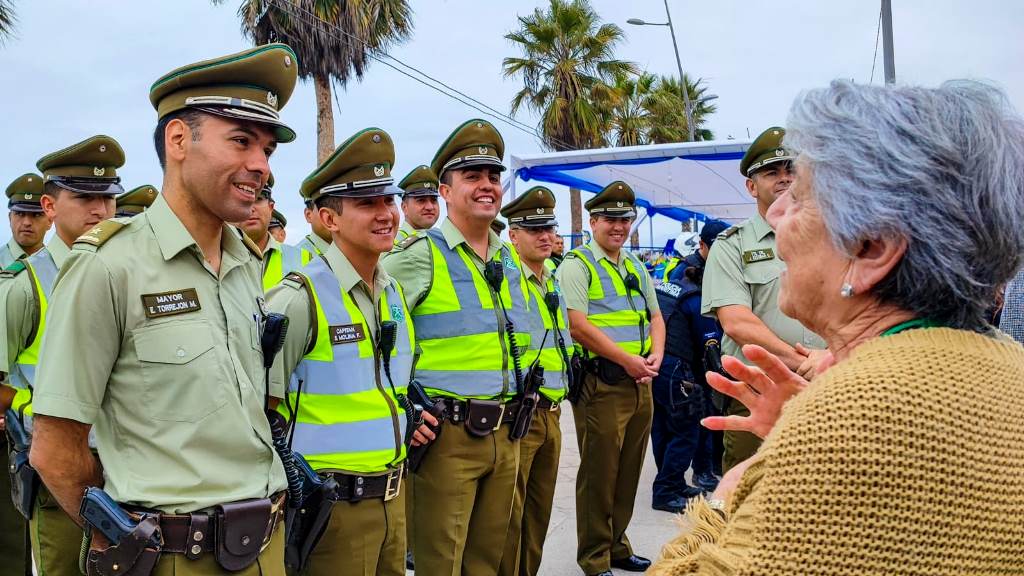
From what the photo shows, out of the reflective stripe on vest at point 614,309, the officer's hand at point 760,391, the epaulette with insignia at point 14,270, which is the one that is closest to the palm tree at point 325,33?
the reflective stripe on vest at point 614,309

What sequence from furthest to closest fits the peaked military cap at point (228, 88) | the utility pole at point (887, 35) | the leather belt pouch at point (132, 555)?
→ the utility pole at point (887, 35) < the peaked military cap at point (228, 88) < the leather belt pouch at point (132, 555)

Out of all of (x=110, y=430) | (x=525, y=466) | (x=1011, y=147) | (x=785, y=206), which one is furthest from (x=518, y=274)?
(x=1011, y=147)

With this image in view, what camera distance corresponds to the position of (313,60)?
15211 mm

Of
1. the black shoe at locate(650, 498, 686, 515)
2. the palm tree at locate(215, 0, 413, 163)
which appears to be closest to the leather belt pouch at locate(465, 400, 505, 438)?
the black shoe at locate(650, 498, 686, 515)

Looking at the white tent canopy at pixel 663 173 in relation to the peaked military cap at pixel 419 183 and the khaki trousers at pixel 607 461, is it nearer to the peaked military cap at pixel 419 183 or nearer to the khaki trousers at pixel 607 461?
the peaked military cap at pixel 419 183

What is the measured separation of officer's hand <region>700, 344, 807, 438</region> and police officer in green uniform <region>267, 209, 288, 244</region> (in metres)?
5.94

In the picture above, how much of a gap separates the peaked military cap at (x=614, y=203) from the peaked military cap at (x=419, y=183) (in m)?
1.95

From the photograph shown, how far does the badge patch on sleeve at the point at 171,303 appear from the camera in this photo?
2.04 m

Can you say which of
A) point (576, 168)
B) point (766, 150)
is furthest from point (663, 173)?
point (766, 150)

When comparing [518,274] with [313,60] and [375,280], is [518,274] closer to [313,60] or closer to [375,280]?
[375,280]

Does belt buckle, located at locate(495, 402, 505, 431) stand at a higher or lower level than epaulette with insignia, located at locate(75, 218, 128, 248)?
lower

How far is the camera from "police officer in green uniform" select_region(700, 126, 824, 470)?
371cm

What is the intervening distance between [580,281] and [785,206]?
156 inches

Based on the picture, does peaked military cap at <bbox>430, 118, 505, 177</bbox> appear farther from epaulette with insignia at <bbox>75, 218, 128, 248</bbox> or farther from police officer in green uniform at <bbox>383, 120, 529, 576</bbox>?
epaulette with insignia at <bbox>75, 218, 128, 248</bbox>
